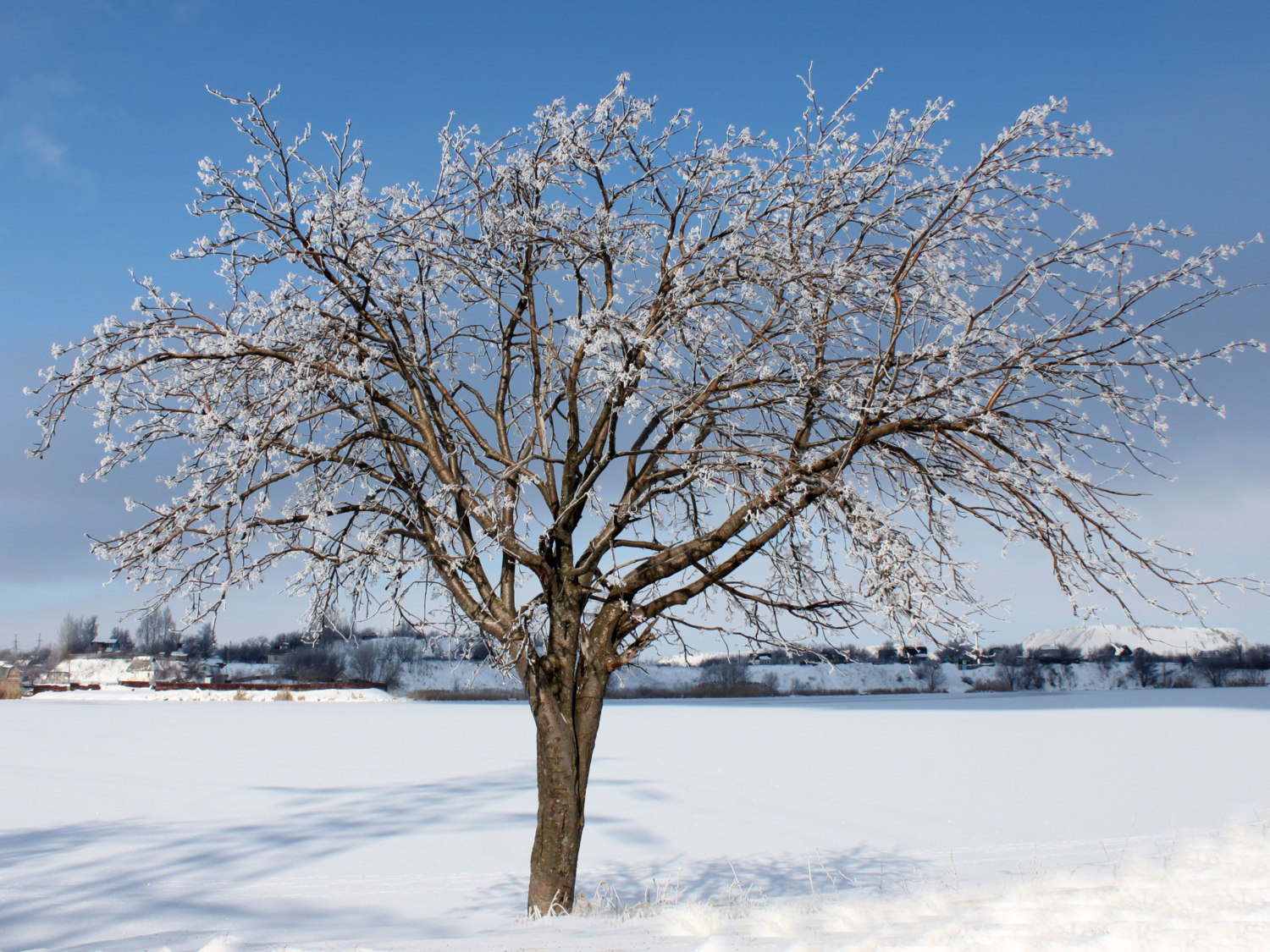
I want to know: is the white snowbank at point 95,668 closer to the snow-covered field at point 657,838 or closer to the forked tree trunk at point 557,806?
the snow-covered field at point 657,838

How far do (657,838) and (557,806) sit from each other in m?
10.0

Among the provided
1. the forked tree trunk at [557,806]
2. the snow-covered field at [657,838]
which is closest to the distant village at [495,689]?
the snow-covered field at [657,838]

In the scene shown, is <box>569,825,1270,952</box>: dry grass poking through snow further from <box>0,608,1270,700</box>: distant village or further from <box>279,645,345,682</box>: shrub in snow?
<box>279,645,345,682</box>: shrub in snow

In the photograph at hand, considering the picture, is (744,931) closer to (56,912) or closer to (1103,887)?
(1103,887)

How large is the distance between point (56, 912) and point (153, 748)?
22.2 m

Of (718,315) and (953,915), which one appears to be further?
(718,315)

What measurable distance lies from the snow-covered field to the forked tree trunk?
420mm

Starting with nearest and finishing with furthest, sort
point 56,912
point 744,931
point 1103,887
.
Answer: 1. point 744,931
2. point 1103,887
3. point 56,912

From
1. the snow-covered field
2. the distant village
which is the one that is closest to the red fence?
Answer: the distant village

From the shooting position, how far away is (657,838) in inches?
580

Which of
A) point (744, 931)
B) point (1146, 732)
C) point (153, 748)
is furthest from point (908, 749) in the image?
point (744, 931)

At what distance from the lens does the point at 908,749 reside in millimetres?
29219

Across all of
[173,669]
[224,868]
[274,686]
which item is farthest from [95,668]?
[224,868]

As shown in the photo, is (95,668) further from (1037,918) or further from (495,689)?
(1037,918)
